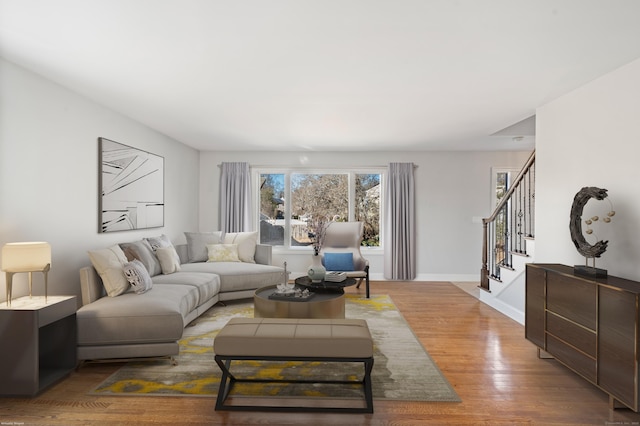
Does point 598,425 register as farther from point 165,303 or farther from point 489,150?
Result: point 489,150

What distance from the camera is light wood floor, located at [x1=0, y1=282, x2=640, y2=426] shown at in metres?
2.38

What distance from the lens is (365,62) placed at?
2.91m

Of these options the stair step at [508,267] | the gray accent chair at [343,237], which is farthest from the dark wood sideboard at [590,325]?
the gray accent chair at [343,237]

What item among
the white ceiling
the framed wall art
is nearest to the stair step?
the white ceiling

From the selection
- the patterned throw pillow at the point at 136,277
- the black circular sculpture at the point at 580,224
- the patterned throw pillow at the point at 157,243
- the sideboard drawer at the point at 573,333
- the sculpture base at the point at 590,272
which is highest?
the black circular sculpture at the point at 580,224

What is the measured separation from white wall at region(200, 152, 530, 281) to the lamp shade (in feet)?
14.6

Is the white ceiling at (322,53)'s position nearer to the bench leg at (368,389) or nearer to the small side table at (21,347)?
the small side table at (21,347)

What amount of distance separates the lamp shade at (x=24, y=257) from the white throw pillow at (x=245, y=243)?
119 inches

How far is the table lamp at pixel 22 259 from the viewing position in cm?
272

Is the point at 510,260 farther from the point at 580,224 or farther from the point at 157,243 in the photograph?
the point at 157,243

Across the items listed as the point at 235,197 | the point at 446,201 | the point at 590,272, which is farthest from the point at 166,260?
the point at 446,201

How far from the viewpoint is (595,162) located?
10.8 ft

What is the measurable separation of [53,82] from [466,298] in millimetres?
5657

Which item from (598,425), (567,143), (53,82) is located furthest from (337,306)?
(53,82)
